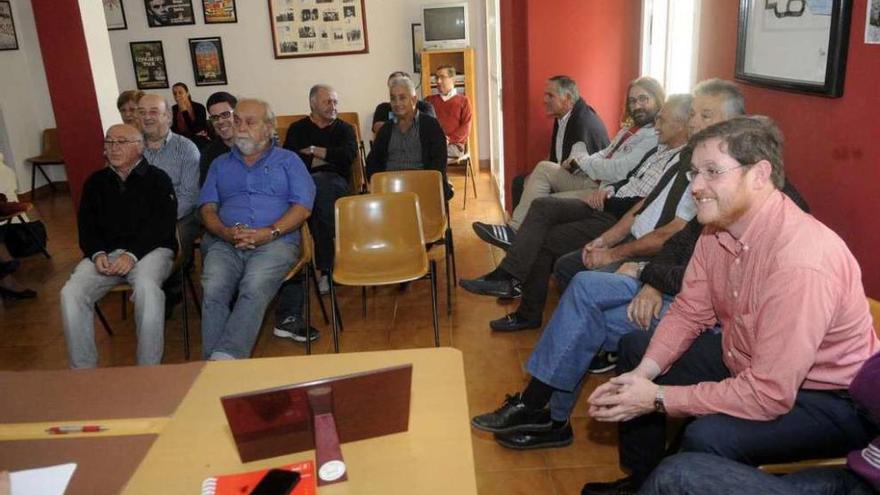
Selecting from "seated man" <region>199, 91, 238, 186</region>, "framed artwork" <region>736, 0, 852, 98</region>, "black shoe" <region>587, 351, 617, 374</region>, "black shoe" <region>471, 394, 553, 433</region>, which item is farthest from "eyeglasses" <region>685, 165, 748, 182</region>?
"seated man" <region>199, 91, 238, 186</region>

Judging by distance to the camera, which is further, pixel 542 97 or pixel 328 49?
pixel 328 49

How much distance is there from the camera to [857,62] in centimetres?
186

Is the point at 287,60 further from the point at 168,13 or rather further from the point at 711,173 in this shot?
the point at 711,173

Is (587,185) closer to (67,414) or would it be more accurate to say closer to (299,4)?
(67,414)

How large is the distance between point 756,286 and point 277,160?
Result: 7.71 ft

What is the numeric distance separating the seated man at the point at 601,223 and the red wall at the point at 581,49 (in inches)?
53.3

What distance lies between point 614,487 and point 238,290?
1.92 meters

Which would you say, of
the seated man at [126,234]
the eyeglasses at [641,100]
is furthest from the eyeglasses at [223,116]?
the eyeglasses at [641,100]

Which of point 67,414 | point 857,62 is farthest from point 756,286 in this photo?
point 67,414

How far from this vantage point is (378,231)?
3.34 meters

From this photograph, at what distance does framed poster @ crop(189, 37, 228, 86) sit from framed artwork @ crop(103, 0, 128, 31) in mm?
796

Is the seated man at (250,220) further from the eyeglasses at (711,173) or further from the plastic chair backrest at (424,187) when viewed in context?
the eyeglasses at (711,173)

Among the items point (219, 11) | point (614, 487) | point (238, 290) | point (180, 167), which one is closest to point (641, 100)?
point (614, 487)

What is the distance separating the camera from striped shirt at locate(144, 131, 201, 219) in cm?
378
